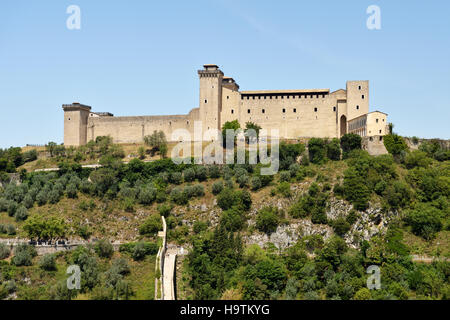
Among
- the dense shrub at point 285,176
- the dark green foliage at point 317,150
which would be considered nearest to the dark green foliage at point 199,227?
the dense shrub at point 285,176

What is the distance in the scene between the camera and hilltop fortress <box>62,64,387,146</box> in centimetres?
5544

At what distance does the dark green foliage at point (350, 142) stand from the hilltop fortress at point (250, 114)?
7.44 ft

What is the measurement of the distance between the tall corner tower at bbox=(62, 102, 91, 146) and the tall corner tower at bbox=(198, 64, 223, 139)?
453 inches

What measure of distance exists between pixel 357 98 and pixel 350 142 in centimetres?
561

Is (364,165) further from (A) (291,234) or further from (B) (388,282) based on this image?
(B) (388,282)

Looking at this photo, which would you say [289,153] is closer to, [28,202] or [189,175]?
[189,175]

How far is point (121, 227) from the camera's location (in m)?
44.5

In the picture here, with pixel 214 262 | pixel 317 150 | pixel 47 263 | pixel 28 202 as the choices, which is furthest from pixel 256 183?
pixel 28 202

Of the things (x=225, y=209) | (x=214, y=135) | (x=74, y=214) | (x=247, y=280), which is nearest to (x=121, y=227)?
(x=74, y=214)

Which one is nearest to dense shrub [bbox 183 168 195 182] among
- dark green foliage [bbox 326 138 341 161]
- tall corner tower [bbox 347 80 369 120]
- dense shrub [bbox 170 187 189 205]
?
dense shrub [bbox 170 187 189 205]

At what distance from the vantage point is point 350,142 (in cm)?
5056

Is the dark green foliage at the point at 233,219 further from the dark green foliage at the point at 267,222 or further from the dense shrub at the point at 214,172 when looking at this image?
the dense shrub at the point at 214,172

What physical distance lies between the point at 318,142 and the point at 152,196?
44.2 feet

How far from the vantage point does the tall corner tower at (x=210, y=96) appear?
188 feet
